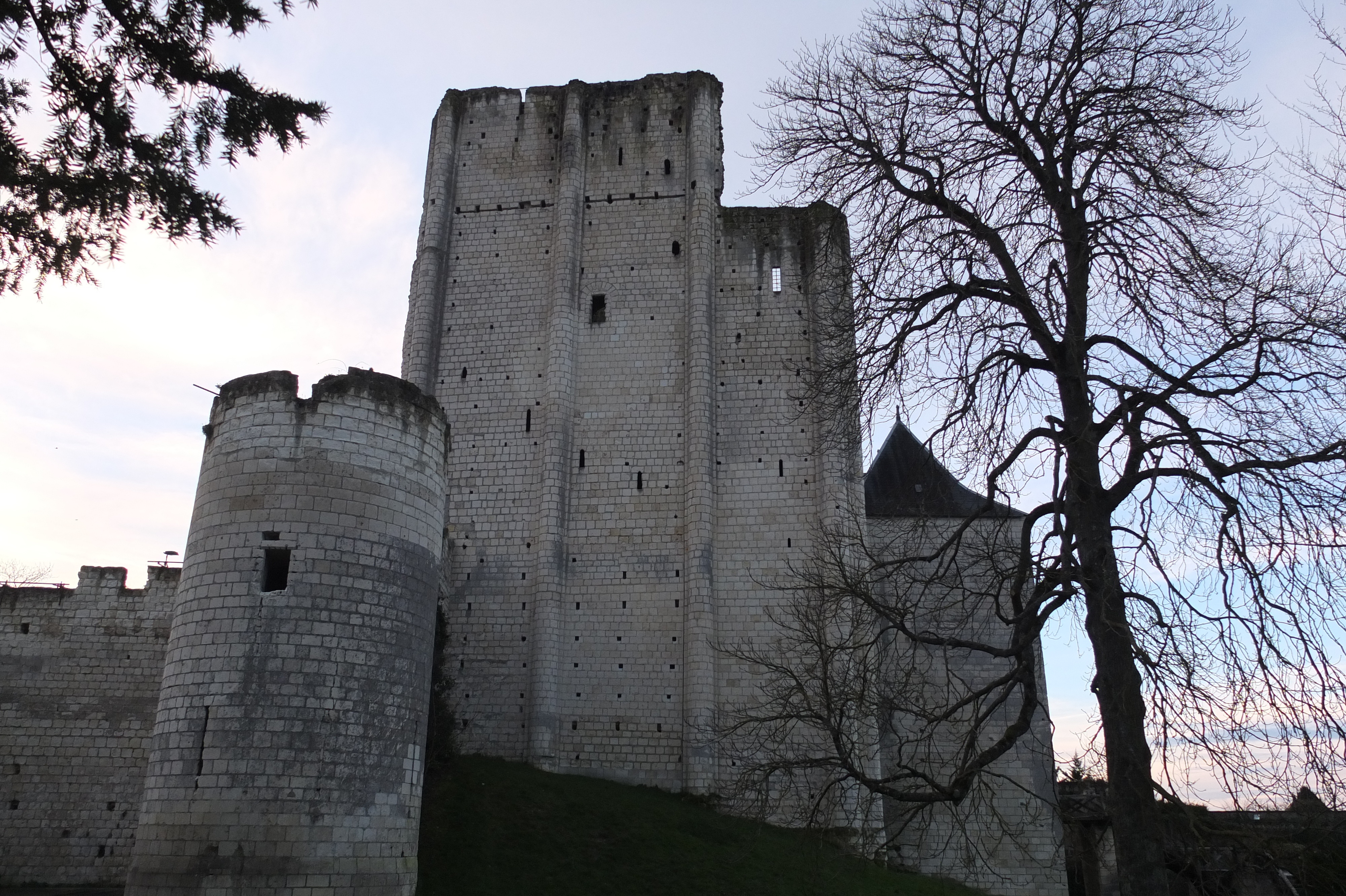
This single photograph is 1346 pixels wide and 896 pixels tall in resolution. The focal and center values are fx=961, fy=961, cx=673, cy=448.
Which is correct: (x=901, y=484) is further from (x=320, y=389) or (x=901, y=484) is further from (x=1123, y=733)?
(x=1123, y=733)

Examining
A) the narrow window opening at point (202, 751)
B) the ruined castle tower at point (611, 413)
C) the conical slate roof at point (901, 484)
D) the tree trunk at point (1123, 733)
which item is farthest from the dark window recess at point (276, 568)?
the conical slate roof at point (901, 484)

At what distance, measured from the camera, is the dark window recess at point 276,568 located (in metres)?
11.1

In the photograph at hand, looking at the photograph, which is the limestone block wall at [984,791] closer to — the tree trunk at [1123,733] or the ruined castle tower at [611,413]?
the ruined castle tower at [611,413]

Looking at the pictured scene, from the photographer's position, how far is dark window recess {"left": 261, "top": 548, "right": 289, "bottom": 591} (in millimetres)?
11141

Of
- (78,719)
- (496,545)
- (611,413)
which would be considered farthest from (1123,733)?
(78,719)

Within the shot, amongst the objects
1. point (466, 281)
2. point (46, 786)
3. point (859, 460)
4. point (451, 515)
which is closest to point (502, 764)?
point (451, 515)

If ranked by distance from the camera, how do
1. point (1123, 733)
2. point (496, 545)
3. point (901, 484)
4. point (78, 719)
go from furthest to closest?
point (901, 484) < point (496, 545) < point (78, 719) < point (1123, 733)

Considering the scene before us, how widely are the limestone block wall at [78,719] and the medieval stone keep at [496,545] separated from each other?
0.17 ft

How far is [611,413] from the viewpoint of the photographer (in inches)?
864

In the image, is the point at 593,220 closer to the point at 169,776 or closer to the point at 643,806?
the point at 643,806

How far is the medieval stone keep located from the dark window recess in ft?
0.24

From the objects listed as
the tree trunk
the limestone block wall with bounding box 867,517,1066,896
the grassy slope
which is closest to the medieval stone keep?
the limestone block wall with bounding box 867,517,1066,896

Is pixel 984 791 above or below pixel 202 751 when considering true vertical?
below

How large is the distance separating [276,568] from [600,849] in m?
7.04
